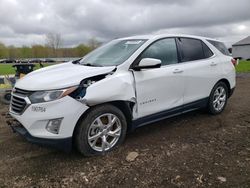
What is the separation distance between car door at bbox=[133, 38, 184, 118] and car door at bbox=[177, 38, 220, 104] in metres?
0.19

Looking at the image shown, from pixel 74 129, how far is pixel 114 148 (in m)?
0.79

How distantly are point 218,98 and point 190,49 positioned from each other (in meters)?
1.38

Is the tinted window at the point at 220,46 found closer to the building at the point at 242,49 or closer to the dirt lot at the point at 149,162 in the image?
the dirt lot at the point at 149,162

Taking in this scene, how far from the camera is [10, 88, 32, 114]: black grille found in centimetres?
366

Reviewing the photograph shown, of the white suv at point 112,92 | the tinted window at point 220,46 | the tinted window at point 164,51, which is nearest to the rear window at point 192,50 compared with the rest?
the white suv at point 112,92

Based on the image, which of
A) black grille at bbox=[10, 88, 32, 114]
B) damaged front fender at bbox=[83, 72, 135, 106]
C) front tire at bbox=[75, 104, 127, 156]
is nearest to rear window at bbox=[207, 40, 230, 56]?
damaged front fender at bbox=[83, 72, 135, 106]

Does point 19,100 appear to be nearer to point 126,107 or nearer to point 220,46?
point 126,107

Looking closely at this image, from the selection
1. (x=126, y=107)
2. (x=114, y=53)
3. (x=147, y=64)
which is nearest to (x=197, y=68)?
(x=147, y=64)

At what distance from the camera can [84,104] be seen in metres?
3.58

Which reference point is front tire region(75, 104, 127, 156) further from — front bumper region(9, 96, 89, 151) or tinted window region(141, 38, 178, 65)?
tinted window region(141, 38, 178, 65)

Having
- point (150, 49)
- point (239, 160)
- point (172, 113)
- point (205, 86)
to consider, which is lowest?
point (239, 160)

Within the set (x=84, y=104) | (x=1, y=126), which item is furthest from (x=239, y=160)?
(x=1, y=126)

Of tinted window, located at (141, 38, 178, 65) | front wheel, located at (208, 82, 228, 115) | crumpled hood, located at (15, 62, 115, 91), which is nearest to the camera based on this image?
crumpled hood, located at (15, 62, 115, 91)

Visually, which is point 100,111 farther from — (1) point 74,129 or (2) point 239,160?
(2) point 239,160
